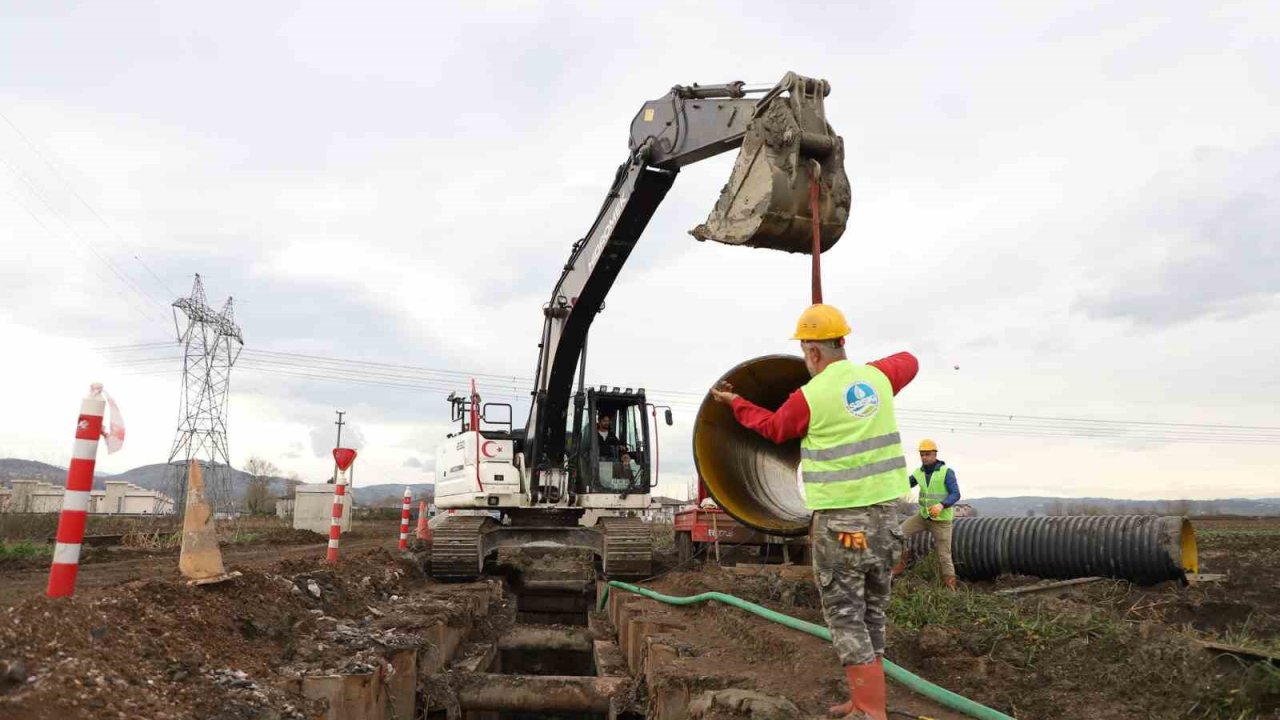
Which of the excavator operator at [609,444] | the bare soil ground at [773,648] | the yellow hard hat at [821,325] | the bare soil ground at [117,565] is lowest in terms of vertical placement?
the bare soil ground at [773,648]

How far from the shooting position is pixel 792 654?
455cm

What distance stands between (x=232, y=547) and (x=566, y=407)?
9.49 metres

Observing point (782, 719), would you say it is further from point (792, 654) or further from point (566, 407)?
point (566, 407)

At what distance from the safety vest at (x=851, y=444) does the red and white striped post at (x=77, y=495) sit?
331 cm

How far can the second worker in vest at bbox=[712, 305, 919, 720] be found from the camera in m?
3.36

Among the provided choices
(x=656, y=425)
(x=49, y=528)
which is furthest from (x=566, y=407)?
(x=49, y=528)

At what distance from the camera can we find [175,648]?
3.97 meters

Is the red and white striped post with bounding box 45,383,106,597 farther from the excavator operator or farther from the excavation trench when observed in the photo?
the excavator operator

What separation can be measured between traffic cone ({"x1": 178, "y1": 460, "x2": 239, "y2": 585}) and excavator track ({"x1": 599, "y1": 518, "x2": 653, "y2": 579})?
5097 mm

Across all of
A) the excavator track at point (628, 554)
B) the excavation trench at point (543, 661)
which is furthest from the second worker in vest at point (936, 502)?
the excavation trench at point (543, 661)

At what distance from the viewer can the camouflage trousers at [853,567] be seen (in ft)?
11.0

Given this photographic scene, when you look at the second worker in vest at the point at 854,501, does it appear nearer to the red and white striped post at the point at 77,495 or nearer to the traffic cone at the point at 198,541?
the red and white striped post at the point at 77,495

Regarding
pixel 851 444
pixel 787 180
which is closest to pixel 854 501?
pixel 851 444

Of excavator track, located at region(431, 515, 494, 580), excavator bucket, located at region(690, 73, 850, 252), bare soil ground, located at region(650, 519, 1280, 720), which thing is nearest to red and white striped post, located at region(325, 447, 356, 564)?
excavator track, located at region(431, 515, 494, 580)
